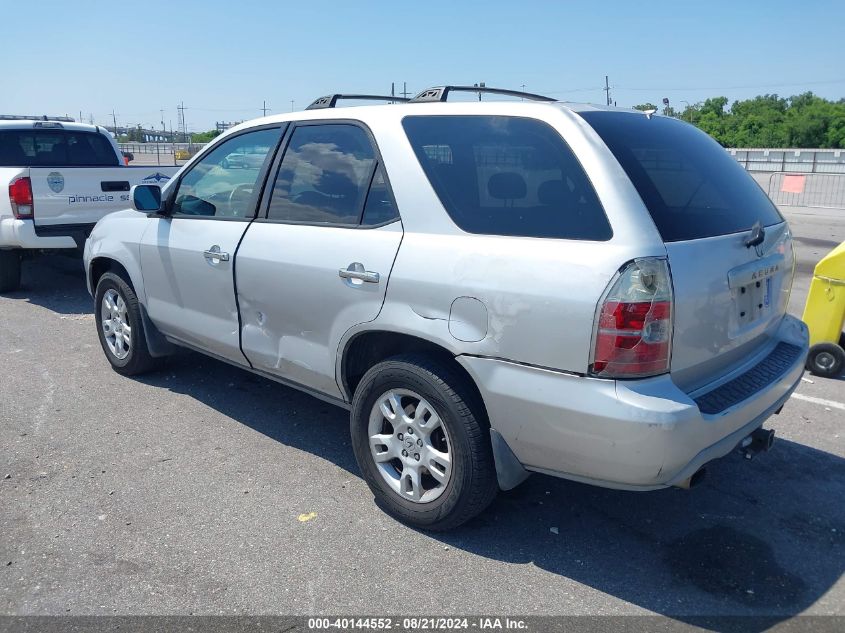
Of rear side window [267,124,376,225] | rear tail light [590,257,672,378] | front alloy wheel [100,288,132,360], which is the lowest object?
front alloy wheel [100,288,132,360]

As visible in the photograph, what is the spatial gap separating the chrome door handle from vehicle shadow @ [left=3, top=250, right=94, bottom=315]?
14.0 feet

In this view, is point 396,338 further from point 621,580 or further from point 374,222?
point 621,580

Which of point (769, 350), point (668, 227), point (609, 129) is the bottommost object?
point (769, 350)

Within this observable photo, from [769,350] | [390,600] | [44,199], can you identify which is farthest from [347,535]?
[44,199]

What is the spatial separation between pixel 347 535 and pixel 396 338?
95 centimetres

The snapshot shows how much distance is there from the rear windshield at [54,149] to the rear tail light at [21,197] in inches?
57.8

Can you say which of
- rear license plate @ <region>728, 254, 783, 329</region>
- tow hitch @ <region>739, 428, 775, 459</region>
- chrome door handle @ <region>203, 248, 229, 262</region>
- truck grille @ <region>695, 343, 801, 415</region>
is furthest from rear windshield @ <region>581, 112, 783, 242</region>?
chrome door handle @ <region>203, 248, 229, 262</region>

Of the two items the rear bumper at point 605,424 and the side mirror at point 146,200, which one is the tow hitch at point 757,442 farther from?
the side mirror at point 146,200

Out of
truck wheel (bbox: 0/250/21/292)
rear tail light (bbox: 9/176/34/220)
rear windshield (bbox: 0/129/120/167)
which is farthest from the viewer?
rear windshield (bbox: 0/129/120/167)

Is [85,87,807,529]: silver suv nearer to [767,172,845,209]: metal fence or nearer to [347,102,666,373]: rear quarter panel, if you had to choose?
[347,102,666,373]: rear quarter panel

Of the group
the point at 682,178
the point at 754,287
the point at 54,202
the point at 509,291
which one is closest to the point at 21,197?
the point at 54,202

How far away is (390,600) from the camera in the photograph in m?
3.00

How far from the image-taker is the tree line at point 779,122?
61844mm

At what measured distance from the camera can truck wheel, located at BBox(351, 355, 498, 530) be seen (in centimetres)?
319
